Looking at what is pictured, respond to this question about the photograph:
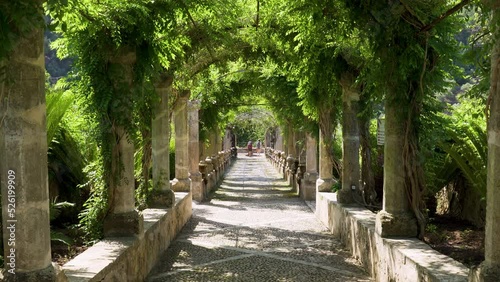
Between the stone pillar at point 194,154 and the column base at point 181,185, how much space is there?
2.73 m

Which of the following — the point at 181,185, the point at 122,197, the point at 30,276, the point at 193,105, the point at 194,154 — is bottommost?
the point at 181,185

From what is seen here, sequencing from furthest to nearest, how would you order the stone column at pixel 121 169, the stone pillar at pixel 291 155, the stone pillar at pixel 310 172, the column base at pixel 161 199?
the stone pillar at pixel 291 155
the stone pillar at pixel 310 172
the column base at pixel 161 199
the stone column at pixel 121 169

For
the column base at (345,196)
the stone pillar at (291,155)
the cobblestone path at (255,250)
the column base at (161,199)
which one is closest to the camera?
the cobblestone path at (255,250)

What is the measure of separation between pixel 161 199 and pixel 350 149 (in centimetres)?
294

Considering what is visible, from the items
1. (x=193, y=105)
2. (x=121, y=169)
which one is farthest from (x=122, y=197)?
(x=193, y=105)

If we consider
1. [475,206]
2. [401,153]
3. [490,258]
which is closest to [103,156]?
[401,153]

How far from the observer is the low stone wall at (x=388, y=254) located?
12.5 feet

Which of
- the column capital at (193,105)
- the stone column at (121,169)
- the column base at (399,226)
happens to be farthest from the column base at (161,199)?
the column capital at (193,105)

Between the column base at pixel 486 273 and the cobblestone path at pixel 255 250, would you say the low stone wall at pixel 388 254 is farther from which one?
the column base at pixel 486 273

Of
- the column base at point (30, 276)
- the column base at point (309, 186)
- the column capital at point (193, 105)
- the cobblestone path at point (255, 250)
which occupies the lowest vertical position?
the cobblestone path at point (255, 250)

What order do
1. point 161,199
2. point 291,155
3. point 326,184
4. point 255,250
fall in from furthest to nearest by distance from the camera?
1. point 291,155
2. point 326,184
3. point 161,199
4. point 255,250

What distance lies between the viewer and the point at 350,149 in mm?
8117

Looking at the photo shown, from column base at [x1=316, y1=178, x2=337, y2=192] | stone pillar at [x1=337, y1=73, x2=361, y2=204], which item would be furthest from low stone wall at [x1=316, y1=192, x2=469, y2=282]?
column base at [x1=316, y1=178, x2=337, y2=192]

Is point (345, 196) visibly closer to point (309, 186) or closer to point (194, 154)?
point (309, 186)
